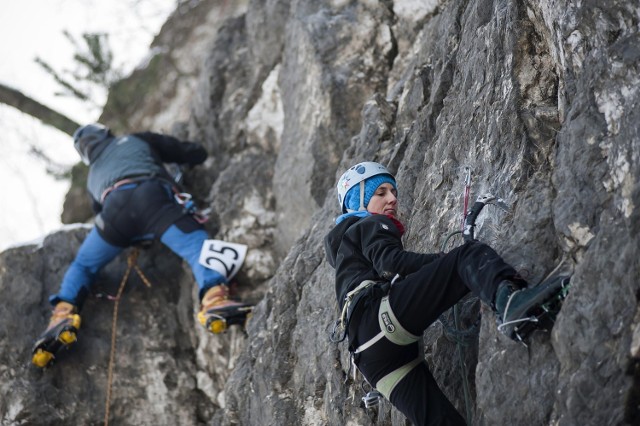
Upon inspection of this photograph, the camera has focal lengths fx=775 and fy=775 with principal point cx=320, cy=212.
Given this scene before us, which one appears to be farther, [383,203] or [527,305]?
[383,203]

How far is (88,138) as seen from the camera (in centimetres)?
978

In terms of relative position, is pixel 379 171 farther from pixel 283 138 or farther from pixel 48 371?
pixel 48 371

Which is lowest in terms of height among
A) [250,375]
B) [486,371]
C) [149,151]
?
[250,375]

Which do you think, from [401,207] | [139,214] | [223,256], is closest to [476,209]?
[401,207]

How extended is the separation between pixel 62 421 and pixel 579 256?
6.29 meters

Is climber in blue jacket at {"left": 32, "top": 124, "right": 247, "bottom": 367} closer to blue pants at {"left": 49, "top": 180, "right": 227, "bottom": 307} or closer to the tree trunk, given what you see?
blue pants at {"left": 49, "top": 180, "right": 227, "bottom": 307}

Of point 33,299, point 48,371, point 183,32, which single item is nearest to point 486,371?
point 48,371

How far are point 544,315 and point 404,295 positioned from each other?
819 mm

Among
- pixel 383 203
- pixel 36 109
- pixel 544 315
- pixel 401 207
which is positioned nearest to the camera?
pixel 544 315

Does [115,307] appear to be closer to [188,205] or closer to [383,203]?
[188,205]

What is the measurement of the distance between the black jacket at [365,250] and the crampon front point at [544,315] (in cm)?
75

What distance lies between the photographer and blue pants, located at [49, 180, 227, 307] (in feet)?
28.3

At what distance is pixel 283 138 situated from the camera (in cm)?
910

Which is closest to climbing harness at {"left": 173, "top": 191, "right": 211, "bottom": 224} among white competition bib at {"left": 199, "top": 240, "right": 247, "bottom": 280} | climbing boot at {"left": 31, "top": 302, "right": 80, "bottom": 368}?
white competition bib at {"left": 199, "top": 240, "right": 247, "bottom": 280}
